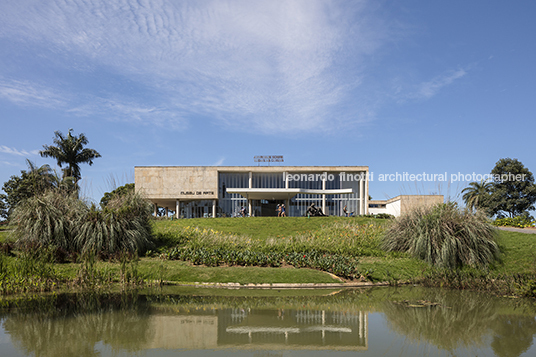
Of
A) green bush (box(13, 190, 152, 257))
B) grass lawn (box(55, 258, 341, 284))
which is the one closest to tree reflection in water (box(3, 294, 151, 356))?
grass lawn (box(55, 258, 341, 284))

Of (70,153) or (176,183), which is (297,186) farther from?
(70,153)

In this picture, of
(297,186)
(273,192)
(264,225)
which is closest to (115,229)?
(264,225)

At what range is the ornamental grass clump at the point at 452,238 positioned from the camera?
45.1ft

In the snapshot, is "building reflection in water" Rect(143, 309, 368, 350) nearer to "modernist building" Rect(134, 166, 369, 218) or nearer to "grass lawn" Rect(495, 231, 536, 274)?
"grass lawn" Rect(495, 231, 536, 274)

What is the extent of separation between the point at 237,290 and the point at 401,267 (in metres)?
6.39

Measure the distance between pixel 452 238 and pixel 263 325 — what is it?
31.0 ft

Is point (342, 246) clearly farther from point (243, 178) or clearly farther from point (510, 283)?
point (243, 178)

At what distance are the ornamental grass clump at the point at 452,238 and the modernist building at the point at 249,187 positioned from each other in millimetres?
26843

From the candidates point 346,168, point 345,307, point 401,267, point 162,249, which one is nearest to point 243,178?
point 346,168

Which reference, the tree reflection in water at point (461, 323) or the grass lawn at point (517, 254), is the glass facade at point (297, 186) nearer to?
the grass lawn at point (517, 254)

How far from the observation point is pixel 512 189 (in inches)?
2184

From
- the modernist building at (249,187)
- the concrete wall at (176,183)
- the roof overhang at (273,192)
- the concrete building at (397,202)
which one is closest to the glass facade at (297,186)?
the modernist building at (249,187)

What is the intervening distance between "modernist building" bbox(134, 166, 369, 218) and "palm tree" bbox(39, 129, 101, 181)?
32.1 feet

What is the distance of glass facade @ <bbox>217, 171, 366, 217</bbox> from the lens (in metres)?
46.2
